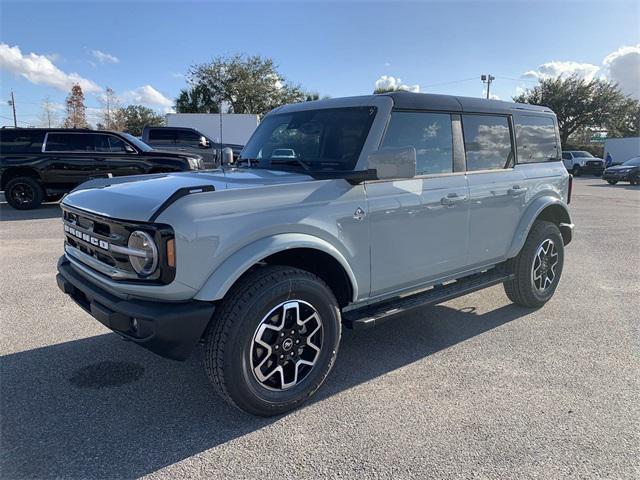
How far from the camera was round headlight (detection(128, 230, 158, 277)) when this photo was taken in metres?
2.63

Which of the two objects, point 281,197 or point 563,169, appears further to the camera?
point 563,169

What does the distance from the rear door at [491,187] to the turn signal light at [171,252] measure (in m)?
2.61

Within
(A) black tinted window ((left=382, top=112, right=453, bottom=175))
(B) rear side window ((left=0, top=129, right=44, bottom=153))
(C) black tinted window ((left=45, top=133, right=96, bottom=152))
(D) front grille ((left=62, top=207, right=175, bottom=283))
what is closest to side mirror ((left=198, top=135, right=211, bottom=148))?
(C) black tinted window ((left=45, top=133, right=96, bottom=152))

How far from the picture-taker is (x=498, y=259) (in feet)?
15.2

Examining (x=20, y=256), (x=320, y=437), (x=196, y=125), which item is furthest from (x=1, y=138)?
(x=196, y=125)

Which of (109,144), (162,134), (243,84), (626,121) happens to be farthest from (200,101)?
(626,121)

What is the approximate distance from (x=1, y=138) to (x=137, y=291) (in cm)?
1121

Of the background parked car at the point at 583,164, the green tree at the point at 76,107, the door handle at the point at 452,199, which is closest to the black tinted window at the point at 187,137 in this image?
the door handle at the point at 452,199

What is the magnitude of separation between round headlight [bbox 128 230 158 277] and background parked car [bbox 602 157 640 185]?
2666cm

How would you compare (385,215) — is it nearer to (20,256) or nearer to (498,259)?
(498,259)

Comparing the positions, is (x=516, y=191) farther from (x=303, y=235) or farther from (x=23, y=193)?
(x=23, y=193)

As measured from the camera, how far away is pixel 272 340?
2992 mm

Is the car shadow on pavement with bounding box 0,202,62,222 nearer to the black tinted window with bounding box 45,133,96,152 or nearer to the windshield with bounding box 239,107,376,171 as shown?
the black tinted window with bounding box 45,133,96,152

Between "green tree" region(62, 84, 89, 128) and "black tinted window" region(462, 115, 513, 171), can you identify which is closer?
"black tinted window" region(462, 115, 513, 171)
